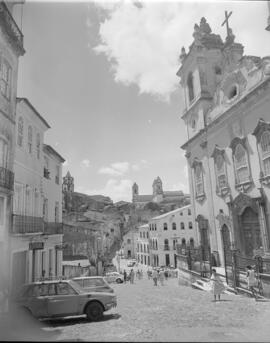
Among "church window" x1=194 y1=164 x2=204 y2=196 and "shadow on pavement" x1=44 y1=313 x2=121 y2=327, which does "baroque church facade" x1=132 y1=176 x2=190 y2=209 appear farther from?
"shadow on pavement" x1=44 y1=313 x2=121 y2=327

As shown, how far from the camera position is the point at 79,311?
9984 millimetres

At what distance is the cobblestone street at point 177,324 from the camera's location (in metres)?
7.18

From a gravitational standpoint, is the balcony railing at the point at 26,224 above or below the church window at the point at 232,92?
below

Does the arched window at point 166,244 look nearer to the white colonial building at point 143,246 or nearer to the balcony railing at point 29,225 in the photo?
the white colonial building at point 143,246

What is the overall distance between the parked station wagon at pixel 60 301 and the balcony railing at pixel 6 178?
182 inches

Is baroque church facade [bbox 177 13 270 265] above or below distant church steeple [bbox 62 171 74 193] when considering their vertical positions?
below

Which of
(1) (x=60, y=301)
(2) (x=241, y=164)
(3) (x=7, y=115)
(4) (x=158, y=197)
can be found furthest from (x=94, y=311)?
(4) (x=158, y=197)

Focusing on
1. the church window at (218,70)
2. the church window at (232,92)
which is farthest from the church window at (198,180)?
the church window at (218,70)

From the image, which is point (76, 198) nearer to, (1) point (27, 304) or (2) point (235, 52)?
(2) point (235, 52)

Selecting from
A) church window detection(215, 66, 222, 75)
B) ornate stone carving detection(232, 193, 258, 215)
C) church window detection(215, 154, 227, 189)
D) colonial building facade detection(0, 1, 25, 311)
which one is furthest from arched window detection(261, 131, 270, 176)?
colonial building facade detection(0, 1, 25, 311)

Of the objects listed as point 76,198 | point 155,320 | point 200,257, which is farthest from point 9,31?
point 76,198

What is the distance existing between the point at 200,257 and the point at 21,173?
1385cm

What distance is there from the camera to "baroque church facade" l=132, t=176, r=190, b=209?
411 ft

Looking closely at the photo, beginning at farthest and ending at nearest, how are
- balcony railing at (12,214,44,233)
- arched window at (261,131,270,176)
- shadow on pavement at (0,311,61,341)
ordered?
arched window at (261,131,270,176) < balcony railing at (12,214,44,233) < shadow on pavement at (0,311,61,341)
